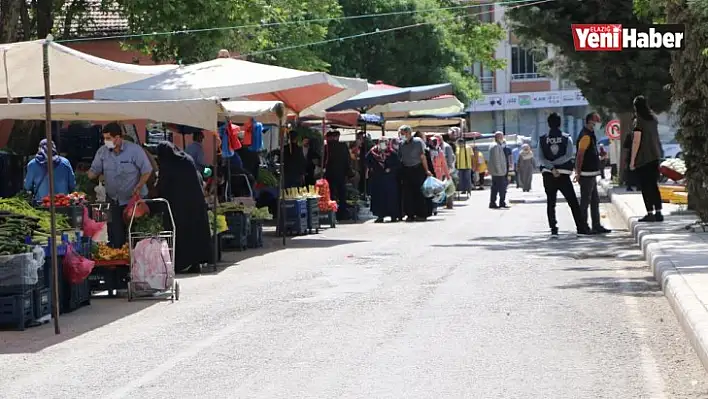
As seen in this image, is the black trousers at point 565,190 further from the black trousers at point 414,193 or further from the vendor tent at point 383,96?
the vendor tent at point 383,96

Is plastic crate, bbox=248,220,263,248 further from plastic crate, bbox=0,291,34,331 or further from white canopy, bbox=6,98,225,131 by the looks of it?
plastic crate, bbox=0,291,34,331

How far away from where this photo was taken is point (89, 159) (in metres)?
24.2

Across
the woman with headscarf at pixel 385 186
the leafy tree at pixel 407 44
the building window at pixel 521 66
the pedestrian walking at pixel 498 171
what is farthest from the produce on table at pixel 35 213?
the building window at pixel 521 66

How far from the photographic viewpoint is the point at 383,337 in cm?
1100

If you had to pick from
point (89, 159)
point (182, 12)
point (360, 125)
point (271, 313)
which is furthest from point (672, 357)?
point (360, 125)

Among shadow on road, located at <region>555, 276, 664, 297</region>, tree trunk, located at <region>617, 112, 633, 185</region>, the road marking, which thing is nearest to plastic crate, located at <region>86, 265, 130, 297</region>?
the road marking

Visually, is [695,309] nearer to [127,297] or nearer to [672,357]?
[672,357]

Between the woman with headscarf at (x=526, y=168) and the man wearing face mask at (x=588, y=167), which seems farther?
the woman with headscarf at (x=526, y=168)

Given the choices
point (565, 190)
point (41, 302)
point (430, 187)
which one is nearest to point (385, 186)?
point (430, 187)

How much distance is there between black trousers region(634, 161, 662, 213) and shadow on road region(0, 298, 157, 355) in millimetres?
10012

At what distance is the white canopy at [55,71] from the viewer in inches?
539

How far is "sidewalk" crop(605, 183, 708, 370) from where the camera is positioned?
10.6 m

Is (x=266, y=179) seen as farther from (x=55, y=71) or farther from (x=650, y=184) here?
(x=55, y=71)

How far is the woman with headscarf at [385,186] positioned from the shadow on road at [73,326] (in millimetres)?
13512
